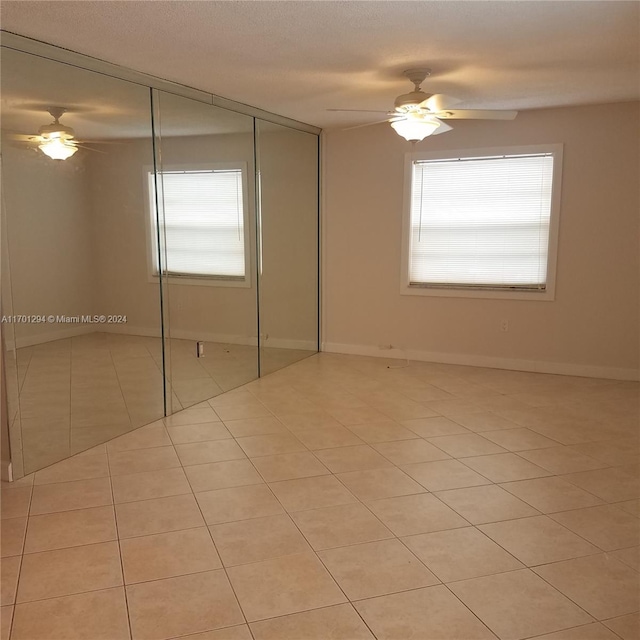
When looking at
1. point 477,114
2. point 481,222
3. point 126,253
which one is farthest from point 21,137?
point 481,222

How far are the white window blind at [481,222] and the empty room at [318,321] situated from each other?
0.03 metres

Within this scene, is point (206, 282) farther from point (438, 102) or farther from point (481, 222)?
point (481, 222)

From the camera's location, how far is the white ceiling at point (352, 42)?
262 centimetres

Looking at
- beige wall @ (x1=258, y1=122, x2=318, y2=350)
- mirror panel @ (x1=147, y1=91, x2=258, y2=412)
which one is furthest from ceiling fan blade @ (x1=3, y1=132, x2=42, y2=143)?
beige wall @ (x1=258, y1=122, x2=318, y2=350)

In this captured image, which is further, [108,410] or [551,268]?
[551,268]

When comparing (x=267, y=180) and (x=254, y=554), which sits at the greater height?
(x=267, y=180)

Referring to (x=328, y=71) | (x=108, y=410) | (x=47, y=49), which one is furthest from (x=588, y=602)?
(x=47, y=49)

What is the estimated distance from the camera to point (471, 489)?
10.2 feet

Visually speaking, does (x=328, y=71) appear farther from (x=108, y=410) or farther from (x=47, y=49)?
(x=108, y=410)

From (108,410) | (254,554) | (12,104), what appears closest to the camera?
(254,554)

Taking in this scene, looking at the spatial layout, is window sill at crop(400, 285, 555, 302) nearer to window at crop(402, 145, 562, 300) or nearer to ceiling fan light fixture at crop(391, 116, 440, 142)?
window at crop(402, 145, 562, 300)

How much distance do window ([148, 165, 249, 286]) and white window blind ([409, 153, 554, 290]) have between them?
1.87m

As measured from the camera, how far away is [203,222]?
4.32 metres

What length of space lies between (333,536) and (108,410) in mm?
1817
